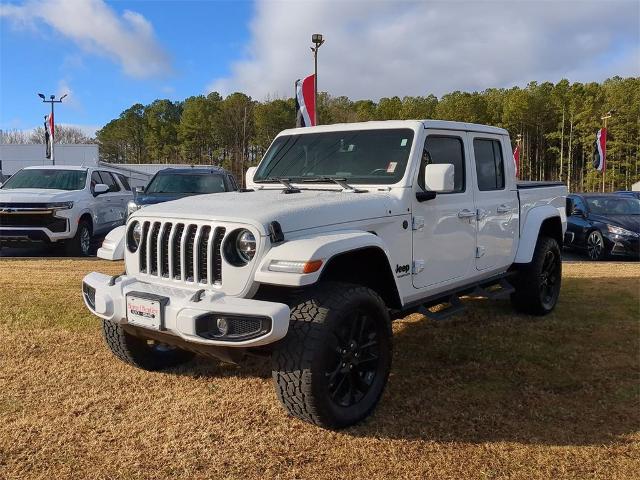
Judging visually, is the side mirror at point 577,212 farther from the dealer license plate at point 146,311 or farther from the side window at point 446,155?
the dealer license plate at point 146,311

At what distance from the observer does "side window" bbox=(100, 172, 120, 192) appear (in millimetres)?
11727

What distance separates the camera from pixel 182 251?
11.1 feet

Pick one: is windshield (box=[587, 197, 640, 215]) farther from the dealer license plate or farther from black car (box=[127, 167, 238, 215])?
the dealer license plate

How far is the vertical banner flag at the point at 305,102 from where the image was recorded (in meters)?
14.2

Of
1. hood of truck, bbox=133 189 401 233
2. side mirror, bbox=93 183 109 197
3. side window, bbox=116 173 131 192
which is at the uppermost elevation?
side window, bbox=116 173 131 192

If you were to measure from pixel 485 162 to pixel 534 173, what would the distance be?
61.1m

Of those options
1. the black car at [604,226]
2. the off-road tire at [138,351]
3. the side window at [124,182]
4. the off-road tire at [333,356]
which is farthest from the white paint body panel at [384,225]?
the side window at [124,182]

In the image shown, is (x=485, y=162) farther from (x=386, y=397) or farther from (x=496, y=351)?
(x=386, y=397)

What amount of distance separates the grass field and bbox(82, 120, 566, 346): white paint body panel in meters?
0.67

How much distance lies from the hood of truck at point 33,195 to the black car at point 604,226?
9.52 metres

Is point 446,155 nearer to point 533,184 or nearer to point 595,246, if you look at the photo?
point 533,184

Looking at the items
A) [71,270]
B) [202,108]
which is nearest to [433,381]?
[71,270]

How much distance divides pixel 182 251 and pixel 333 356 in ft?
3.54

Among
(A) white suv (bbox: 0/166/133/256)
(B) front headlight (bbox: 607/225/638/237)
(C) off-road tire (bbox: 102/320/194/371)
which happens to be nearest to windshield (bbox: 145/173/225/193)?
(A) white suv (bbox: 0/166/133/256)
